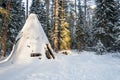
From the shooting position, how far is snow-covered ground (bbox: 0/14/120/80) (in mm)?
12406

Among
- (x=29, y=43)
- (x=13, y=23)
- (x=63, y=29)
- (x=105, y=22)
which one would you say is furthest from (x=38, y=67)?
(x=63, y=29)

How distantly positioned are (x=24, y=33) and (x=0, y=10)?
143 inches

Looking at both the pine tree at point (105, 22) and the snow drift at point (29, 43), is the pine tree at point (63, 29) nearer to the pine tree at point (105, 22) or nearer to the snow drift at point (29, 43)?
the pine tree at point (105, 22)

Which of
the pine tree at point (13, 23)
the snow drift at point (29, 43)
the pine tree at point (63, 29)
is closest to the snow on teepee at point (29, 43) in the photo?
the snow drift at point (29, 43)

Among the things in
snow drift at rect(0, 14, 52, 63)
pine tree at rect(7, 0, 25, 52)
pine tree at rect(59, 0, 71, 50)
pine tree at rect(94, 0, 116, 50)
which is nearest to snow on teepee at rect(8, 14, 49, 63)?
snow drift at rect(0, 14, 52, 63)

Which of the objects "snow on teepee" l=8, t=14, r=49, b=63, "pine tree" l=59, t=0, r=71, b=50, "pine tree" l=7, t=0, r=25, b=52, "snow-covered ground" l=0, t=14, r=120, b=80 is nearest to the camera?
"snow-covered ground" l=0, t=14, r=120, b=80

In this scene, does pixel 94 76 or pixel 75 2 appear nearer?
pixel 94 76

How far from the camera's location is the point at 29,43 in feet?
59.5

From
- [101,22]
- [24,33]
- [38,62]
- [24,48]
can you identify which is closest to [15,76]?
[38,62]

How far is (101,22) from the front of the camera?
103ft

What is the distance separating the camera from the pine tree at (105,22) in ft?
102

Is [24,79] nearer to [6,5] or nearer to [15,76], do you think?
[15,76]

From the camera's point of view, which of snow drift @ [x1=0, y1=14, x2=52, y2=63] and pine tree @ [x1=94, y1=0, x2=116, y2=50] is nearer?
snow drift @ [x1=0, y1=14, x2=52, y2=63]

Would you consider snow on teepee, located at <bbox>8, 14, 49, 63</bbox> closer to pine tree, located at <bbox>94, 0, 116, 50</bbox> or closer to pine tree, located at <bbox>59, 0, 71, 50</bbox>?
pine tree, located at <bbox>94, 0, 116, 50</bbox>
